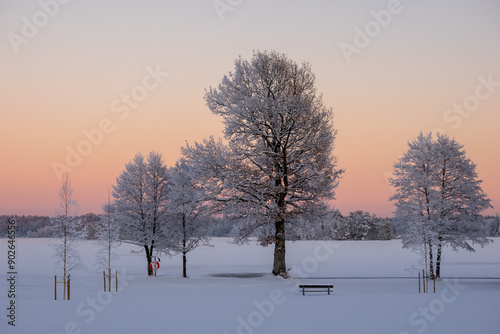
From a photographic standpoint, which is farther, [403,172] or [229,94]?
[403,172]

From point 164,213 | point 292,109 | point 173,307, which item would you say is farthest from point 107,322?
point 164,213

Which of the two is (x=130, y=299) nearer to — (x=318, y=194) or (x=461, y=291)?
(x=318, y=194)

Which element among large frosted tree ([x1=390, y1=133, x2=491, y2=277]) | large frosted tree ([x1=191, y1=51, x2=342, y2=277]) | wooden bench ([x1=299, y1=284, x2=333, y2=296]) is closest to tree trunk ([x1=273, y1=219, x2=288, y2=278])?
large frosted tree ([x1=191, y1=51, x2=342, y2=277])

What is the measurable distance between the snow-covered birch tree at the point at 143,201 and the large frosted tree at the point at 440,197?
18.7 m

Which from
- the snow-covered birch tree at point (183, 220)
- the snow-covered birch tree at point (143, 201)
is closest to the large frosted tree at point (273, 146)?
the snow-covered birch tree at point (183, 220)

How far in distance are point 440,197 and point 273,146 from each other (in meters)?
12.8

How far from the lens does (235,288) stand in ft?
87.8

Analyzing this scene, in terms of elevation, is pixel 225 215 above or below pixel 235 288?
above

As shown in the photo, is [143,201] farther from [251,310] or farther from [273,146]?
[251,310]

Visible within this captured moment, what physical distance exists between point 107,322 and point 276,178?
55.3 ft

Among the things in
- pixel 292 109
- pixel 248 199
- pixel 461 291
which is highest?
pixel 292 109

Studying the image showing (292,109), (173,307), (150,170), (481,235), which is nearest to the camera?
(173,307)

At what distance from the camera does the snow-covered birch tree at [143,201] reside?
39.1 metres

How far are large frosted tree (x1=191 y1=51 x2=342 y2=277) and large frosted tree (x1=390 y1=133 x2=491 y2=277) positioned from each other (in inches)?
293
